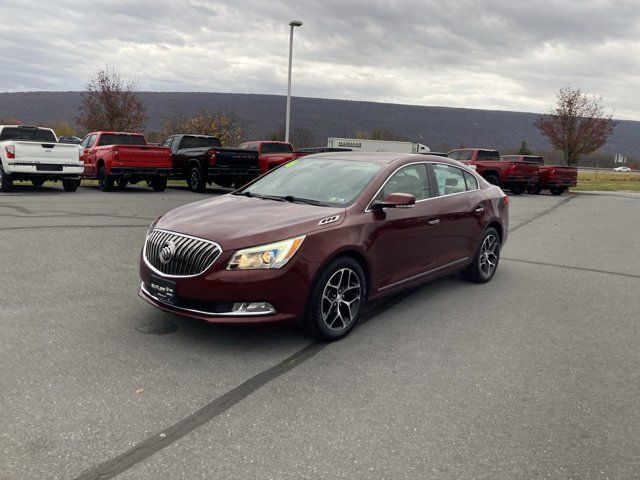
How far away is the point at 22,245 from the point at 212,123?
3612 centimetres

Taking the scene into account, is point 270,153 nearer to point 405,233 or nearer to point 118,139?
point 118,139

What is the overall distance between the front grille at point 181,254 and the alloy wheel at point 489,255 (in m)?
3.75

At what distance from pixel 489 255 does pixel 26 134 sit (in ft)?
49.0

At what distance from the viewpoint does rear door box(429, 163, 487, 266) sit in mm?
5820

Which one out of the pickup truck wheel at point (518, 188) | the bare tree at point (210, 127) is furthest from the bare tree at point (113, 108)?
the pickup truck wheel at point (518, 188)

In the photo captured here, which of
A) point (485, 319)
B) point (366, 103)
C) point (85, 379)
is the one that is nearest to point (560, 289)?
point (485, 319)

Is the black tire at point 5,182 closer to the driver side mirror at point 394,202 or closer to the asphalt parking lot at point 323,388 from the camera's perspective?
the asphalt parking lot at point 323,388

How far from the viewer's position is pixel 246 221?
4.32 metres

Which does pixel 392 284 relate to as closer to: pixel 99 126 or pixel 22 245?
pixel 22 245

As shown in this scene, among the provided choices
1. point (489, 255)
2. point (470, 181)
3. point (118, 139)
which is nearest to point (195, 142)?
point (118, 139)

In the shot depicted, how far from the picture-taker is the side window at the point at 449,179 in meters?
5.96

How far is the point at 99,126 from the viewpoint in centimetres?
3597

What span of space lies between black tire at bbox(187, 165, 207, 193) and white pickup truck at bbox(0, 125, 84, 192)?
366 cm

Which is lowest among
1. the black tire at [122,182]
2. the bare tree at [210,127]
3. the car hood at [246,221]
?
the black tire at [122,182]
